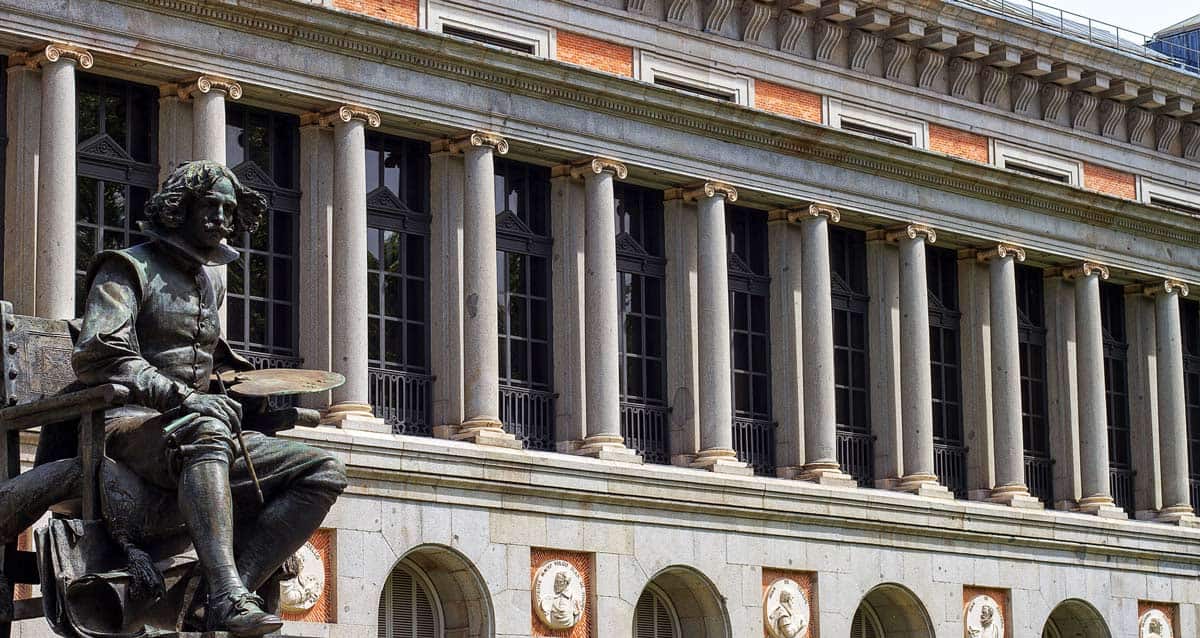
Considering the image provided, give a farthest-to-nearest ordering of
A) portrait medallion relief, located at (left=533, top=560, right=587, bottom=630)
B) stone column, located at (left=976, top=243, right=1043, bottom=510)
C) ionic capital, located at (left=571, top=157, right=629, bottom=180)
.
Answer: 1. stone column, located at (left=976, top=243, right=1043, bottom=510)
2. ionic capital, located at (left=571, top=157, right=629, bottom=180)
3. portrait medallion relief, located at (left=533, top=560, right=587, bottom=630)

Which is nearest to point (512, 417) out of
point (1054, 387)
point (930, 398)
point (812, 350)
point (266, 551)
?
point (812, 350)

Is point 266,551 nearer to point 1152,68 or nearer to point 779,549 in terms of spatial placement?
point 779,549

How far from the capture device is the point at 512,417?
31.5 m

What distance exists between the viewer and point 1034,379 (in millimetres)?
39219

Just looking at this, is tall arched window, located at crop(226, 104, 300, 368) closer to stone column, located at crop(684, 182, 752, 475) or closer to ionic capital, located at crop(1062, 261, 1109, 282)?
stone column, located at crop(684, 182, 752, 475)

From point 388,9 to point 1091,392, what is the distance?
50.7 ft

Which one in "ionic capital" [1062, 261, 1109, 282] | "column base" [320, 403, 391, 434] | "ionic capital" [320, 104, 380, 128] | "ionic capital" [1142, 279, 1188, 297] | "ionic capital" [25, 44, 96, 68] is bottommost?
"column base" [320, 403, 391, 434]

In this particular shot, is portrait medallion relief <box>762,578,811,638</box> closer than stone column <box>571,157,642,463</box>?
No

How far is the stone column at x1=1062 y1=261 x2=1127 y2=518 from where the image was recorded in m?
38.7

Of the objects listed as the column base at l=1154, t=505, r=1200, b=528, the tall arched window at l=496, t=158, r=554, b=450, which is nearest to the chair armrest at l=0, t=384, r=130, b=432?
the tall arched window at l=496, t=158, r=554, b=450

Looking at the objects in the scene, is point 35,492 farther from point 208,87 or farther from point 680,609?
point 680,609

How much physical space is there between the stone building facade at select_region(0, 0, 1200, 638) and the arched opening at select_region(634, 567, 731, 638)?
0.17 ft

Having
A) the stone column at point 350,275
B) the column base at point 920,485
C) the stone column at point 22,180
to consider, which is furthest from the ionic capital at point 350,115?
the column base at point 920,485

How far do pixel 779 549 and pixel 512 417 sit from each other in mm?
4833
